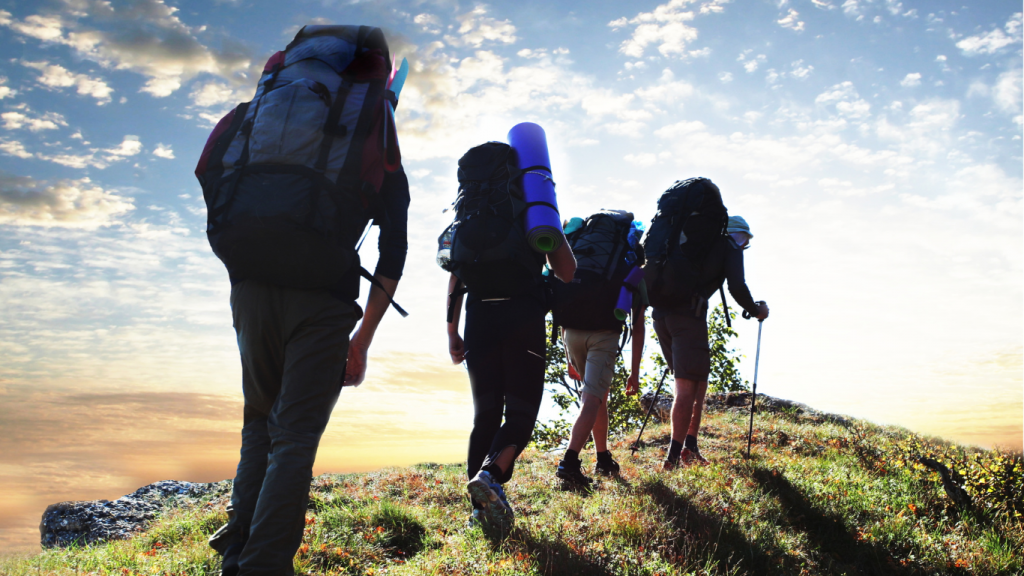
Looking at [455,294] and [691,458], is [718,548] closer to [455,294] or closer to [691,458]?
[455,294]

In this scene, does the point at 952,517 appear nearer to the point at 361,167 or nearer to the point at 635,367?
the point at 635,367

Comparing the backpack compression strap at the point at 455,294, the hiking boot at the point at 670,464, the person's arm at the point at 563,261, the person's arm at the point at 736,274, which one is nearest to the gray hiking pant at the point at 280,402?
the person's arm at the point at 563,261

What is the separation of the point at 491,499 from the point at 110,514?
20.2ft

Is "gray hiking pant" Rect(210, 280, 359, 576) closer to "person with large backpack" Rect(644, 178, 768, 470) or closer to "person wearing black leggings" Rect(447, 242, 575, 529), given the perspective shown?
"person wearing black leggings" Rect(447, 242, 575, 529)

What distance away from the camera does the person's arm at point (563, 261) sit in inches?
136

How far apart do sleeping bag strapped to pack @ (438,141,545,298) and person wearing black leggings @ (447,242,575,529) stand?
14 cm

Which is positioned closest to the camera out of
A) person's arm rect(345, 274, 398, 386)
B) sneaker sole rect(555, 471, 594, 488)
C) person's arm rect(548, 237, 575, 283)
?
person's arm rect(345, 274, 398, 386)

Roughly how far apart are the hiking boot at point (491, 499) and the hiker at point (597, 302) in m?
1.67

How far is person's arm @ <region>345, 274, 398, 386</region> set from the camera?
2.76m

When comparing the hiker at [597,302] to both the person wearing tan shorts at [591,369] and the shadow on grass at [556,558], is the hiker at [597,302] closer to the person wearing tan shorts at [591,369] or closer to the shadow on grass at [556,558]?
the person wearing tan shorts at [591,369]

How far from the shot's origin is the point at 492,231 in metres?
3.67

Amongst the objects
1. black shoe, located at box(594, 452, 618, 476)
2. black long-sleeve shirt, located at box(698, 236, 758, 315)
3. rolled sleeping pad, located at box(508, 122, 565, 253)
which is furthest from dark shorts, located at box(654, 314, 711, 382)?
rolled sleeping pad, located at box(508, 122, 565, 253)

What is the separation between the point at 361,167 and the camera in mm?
2555

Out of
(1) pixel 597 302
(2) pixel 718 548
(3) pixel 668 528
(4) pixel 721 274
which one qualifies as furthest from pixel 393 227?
(4) pixel 721 274
